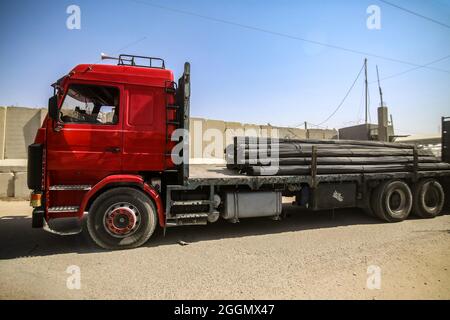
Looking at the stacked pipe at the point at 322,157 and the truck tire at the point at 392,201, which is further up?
the stacked pipe at the point at 322,157

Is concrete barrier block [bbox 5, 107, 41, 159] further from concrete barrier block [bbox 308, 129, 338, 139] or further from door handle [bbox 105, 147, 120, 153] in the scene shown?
concrete barrier block [bbox 308, 129, 338, 139]

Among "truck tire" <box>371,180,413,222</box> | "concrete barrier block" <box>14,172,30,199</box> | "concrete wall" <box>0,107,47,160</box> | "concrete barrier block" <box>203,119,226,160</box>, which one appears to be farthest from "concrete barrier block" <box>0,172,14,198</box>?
"truck tire" <box>371,180,413,222</box>

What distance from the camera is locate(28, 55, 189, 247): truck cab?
4688mm

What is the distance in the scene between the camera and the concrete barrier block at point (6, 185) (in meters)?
10.1

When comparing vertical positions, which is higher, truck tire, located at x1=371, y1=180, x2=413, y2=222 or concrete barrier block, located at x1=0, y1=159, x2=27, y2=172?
concrete barrier block, located at x1=0, y1=159, x2=27, y2=172

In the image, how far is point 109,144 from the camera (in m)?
4.91

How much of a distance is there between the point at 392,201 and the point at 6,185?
13045 millimetres

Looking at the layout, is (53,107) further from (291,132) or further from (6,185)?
(291,132)

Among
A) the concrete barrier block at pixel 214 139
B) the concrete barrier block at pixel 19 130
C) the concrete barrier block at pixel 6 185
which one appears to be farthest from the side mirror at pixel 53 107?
the concrete barrier block at pixel 214 139

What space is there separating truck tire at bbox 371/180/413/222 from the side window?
6.59 m

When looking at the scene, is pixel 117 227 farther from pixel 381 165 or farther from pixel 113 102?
pixel 381 165

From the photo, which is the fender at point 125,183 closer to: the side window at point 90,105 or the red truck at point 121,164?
the red truck at point 121,164

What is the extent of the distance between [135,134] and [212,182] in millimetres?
1746

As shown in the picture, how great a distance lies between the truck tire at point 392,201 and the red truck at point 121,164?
3377 millimetres
